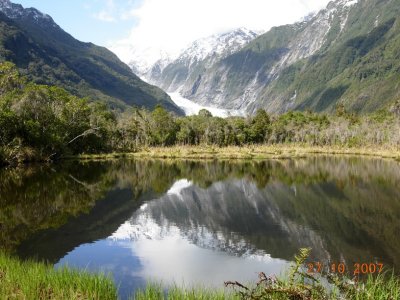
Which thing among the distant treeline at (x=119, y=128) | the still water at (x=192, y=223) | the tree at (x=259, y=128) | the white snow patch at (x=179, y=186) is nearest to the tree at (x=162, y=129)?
the distant treeline at (x=119, y=128)

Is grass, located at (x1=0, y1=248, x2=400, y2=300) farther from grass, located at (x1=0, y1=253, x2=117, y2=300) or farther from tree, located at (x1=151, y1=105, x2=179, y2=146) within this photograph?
tree, located at (x1=151, y1=105, x2=179, y2=146)

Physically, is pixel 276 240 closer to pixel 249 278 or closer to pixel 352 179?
pixel 249 278

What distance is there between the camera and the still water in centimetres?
2014

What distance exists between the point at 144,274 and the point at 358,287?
35.2 feet

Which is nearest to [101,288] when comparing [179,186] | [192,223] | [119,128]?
[192,223]

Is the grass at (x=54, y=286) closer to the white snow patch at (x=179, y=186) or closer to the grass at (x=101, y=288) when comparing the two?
the grass at (x=101, y=288)

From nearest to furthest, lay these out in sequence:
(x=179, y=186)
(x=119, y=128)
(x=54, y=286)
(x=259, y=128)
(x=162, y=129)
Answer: (x=54, y=286) < (x=179, y=186) < (x=119, y=128) < (x=162, y=129) < (x=259, y=128)

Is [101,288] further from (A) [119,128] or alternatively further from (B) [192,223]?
(A) [119,128]

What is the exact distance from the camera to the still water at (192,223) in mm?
20141

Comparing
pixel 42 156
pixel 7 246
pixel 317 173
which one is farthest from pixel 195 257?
pixel 42 156

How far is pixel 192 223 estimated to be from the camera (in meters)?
29.9

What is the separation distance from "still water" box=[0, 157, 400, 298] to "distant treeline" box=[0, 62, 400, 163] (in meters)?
13.7

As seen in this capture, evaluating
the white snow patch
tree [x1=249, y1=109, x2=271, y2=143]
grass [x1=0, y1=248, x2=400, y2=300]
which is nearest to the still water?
the white snow patch

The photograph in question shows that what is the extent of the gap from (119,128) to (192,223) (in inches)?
3210
